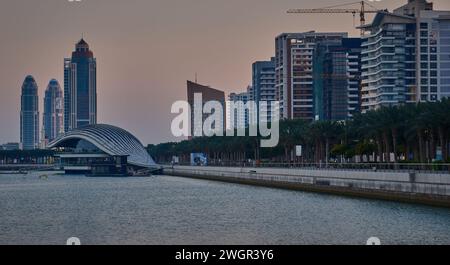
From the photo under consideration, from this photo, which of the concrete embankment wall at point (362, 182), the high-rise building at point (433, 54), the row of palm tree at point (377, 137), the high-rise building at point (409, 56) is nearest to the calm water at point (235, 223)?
the concrete embankment wall at point (362, 182)

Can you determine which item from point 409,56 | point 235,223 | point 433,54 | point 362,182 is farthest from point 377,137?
point 433,54

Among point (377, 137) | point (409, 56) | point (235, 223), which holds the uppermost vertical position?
point (409, 56)

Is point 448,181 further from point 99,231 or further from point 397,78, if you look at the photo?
point 397,78

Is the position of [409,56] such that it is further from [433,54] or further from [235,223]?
[235,223]

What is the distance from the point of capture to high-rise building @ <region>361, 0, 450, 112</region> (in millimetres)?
158500

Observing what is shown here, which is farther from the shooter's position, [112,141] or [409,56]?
[112,141]

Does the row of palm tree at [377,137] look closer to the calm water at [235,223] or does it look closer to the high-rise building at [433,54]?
the calm water at [235,223]

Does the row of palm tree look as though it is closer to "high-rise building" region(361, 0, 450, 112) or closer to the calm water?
the calm water

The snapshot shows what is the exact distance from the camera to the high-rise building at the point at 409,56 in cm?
15850

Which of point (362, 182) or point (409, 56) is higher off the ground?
point (409, 56)

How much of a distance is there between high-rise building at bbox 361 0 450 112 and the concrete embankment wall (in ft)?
200

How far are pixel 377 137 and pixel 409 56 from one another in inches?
3280

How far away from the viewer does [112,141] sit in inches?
6673
